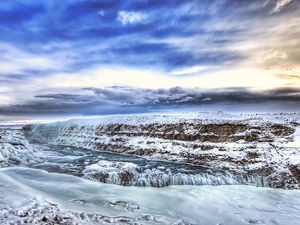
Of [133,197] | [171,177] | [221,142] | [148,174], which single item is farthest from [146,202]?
[221,142]

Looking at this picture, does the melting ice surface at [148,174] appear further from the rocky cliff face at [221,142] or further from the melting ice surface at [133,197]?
the rocky cliff face at [221,142]

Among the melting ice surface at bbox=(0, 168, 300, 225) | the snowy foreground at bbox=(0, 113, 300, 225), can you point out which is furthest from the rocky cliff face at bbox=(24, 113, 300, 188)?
the melting ice surface at bbox=(0, 168, 300, 225)

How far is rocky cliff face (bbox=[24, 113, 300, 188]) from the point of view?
24.2 meters

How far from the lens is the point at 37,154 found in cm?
3388

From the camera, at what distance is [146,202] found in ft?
57.2

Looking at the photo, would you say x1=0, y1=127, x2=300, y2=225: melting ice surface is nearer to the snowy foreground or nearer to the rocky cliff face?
the snowy foreground

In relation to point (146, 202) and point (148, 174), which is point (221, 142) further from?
point (146, 202)

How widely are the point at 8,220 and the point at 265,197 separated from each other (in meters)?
14.1

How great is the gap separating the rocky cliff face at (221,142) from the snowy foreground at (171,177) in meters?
0.09

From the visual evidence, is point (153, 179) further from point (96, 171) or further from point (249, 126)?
point (249, 126)

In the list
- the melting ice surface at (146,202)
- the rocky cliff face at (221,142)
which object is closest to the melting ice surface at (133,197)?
the melting ice surface at (146,202)

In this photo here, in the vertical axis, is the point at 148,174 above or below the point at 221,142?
below

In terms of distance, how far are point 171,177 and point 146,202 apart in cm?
592

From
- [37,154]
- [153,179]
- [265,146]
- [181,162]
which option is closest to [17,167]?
[37,154]
